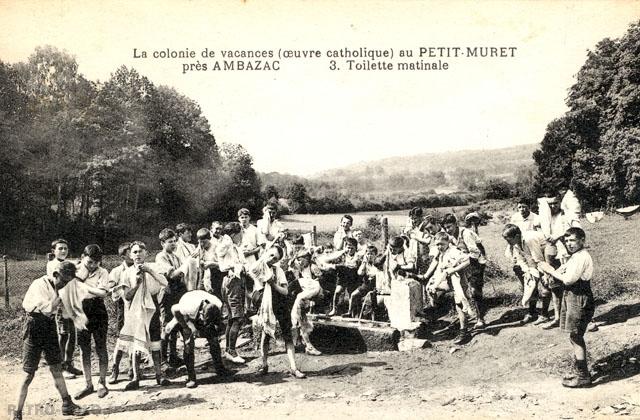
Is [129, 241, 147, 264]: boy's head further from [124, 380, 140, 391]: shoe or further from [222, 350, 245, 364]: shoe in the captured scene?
[222, 350, 245, 364]: shoe

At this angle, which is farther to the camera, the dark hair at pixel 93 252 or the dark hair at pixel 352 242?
the dark hair at pixel 352 242

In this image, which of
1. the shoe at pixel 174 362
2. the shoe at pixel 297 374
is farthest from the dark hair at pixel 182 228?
the shoe at pixel 297 374

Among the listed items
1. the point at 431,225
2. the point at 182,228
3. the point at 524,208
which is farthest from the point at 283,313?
the point at 524,208

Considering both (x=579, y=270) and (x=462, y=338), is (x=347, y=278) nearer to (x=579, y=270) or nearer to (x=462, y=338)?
(x=462, y=338)

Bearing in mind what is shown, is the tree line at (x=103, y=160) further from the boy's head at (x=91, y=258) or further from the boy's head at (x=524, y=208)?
the boy's head at (x=524, y=208)

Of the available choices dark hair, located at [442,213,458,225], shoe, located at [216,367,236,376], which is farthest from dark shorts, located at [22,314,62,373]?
→ dark hair, located at [442,213,458,225]

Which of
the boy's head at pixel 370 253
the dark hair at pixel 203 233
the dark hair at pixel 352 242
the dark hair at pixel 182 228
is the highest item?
the dark hair at pixel 182 228
